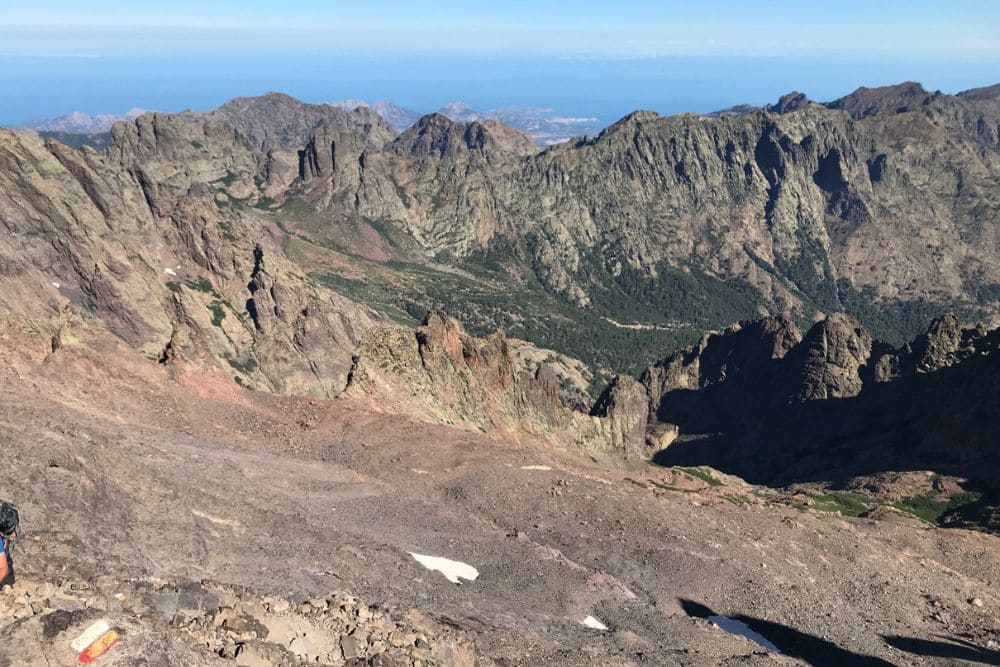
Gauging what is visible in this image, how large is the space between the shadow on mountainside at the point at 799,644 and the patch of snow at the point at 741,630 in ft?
0.63

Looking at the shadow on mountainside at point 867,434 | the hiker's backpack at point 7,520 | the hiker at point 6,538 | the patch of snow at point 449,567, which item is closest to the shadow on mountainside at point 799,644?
the patch of snow at point 449,567

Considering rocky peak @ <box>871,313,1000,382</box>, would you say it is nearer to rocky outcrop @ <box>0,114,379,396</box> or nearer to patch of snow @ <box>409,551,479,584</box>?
rocky outcrop @ <box>0,114,379,396</box>

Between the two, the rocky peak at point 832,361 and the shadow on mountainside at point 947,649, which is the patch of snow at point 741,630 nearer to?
the shadow on mountainside at point 947,649

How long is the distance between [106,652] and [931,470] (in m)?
130

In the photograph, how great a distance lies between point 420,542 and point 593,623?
11.7 m

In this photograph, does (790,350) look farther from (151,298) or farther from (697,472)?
(151,298)

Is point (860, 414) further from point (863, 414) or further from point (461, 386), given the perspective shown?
point (461, 386)

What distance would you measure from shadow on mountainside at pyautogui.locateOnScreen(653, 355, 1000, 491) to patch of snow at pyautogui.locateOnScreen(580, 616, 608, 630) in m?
102

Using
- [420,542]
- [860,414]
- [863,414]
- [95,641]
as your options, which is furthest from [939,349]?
[95,641]

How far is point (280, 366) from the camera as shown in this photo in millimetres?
174000

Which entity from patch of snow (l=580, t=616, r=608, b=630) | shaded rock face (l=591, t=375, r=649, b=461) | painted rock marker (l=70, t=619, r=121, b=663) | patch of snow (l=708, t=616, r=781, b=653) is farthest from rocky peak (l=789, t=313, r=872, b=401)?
painted rock marker (l=70, t=619, r=121, b=663)

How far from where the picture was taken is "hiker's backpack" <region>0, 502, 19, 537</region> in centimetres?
2695

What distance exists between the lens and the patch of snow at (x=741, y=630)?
47.8 metres

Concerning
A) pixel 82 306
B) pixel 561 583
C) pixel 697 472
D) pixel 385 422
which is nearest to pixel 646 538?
pixel 561 583
